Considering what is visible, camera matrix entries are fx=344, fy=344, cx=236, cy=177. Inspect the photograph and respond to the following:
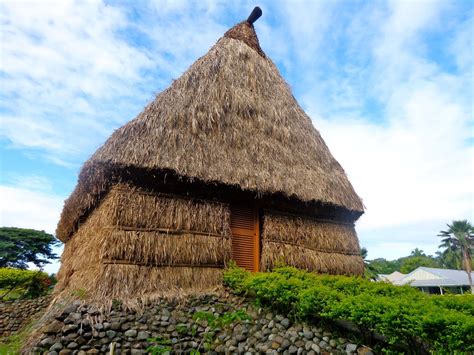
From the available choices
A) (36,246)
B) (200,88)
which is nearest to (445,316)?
(200,88)

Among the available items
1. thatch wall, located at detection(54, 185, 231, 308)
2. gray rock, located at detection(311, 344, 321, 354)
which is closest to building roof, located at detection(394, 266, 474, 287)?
thatch wall, located at detection(54, 185, 231, 308)

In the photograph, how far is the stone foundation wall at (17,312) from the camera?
11531 mm

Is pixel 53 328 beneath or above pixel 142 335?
above

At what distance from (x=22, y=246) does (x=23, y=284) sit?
17.1 m

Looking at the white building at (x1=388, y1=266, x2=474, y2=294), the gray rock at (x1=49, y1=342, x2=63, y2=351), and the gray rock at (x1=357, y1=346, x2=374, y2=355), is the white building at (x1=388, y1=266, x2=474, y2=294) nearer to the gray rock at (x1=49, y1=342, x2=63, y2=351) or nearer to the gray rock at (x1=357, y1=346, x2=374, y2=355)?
the gray rock at (x1=357, y1=346, x2=374, y2=355)

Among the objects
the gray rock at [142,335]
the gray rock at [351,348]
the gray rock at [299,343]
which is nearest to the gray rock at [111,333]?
the gray rock at [142,335]

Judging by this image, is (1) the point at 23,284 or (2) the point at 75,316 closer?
(2) the point at 75,316

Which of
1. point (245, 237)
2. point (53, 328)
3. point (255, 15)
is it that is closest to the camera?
point (53, 328)

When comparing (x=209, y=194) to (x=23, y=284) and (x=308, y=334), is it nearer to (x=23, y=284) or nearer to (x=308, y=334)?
(x=308, y=334)

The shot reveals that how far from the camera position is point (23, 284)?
16.0 meters

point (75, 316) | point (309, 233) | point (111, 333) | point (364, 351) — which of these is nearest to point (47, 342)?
point (75, 316)

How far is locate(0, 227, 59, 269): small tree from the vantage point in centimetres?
2953

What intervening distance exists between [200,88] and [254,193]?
Answer: 3.66 metres

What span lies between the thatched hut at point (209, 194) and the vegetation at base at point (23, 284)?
4.92m
